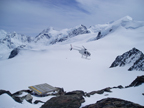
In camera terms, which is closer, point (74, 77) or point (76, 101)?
point (76, 101)

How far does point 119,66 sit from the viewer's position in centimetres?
1958

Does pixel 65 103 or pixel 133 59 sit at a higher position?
pixel 133 59

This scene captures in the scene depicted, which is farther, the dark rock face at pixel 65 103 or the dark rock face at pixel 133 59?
the dark rock face at pixel 133 59

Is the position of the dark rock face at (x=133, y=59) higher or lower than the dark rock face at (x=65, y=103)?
higher

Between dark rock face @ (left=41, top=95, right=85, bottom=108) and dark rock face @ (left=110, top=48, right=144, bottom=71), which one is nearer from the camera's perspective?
dark rock face @ (left=41, top=95, right=85, bottom=108)

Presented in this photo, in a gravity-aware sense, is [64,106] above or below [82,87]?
below

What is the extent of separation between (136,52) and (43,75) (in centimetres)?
1650

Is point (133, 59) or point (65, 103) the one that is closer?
point (65, 103)

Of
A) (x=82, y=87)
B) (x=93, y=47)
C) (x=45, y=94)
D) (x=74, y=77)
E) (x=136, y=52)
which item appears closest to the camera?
(x=45, y=94)

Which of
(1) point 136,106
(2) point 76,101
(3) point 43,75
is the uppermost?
(3) point 43,75

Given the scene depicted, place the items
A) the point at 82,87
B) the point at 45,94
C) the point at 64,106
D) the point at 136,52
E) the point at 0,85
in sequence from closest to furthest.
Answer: the point at 64,106 < the point at 45,94 < the point at 82,87 < the point at 0,85 < the point at 136,52

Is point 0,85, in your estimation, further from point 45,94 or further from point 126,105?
point 126,105

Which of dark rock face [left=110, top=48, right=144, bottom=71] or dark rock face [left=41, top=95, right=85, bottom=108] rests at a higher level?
dark rock face [left=110, top=48, right=144, bottom=71]

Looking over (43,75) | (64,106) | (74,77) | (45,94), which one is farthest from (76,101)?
(43,75)
